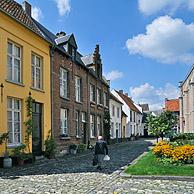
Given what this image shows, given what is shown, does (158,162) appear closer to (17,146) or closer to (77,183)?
(77,183)

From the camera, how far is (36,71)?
757 inches

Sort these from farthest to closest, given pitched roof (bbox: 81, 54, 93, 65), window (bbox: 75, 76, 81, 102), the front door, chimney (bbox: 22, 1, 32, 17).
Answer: pitched roof (bbox: 81, 54, 93, 65)
window (bbox: 75, 76, 81, 102)
chimney (bbox: 22, 1, 32, 17)
the front door

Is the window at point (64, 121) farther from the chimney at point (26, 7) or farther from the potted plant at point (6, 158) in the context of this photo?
the potted plant at point (6, 158)

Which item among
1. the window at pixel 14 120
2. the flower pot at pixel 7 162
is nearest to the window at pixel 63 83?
the window at pixel 14 120

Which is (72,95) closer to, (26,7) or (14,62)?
(26,7)

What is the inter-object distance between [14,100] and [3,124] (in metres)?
1.92

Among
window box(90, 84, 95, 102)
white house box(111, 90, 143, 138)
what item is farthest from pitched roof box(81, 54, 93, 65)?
white house box(111, 90, 143, 138)

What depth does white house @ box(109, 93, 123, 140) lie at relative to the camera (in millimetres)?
42375

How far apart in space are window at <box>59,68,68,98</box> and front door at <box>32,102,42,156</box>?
12.5 ft

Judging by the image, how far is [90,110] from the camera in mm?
29391

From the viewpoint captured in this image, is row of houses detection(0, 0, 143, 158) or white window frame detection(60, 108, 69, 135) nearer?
row of houses detection(0, 0, 143, 158)

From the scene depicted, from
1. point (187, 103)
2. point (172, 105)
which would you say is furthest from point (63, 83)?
point (172, 105)

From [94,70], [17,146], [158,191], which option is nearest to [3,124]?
[17,146]

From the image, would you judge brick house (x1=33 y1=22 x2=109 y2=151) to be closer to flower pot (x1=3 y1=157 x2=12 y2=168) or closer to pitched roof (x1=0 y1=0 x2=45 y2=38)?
pitched roof (x1=0 y1=0 x2=45 y2=38)
